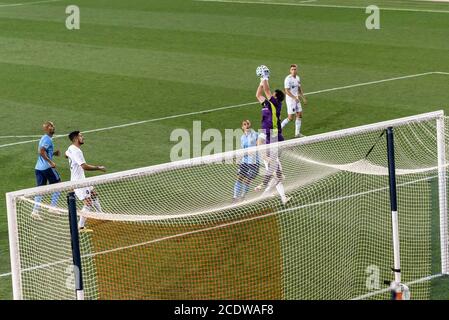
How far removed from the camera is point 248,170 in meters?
15.8

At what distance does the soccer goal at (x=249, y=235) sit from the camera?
49.4ft

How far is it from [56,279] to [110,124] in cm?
1236

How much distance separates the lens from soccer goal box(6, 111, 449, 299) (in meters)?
15.1

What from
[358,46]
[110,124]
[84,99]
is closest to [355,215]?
[110,124]

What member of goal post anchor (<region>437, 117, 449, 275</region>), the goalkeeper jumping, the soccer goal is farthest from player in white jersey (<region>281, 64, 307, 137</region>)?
goal post anchor (<region>437, 117, 449, 275</region>)

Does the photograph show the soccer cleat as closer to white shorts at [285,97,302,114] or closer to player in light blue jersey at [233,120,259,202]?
player in light blue jersey at [233,120,259,202]

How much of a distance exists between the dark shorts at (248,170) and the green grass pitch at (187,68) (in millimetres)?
3067

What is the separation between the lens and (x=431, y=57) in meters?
33.9

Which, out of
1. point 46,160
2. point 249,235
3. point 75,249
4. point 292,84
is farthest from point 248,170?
point 292,84

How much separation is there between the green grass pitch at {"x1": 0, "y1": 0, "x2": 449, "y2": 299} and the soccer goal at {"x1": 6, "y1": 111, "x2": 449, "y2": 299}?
1.11 metres

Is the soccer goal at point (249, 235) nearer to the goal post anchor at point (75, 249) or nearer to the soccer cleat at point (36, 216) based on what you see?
the soccer cleat at point (36, 216)

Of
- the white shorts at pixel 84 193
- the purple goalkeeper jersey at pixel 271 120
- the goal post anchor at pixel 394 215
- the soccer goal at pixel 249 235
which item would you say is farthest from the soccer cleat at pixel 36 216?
the purple goalkeeper jersey at pixel 271 120

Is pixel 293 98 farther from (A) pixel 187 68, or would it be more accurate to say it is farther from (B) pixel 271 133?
(A) pixel 187 68

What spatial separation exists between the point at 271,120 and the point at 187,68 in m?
13.1
